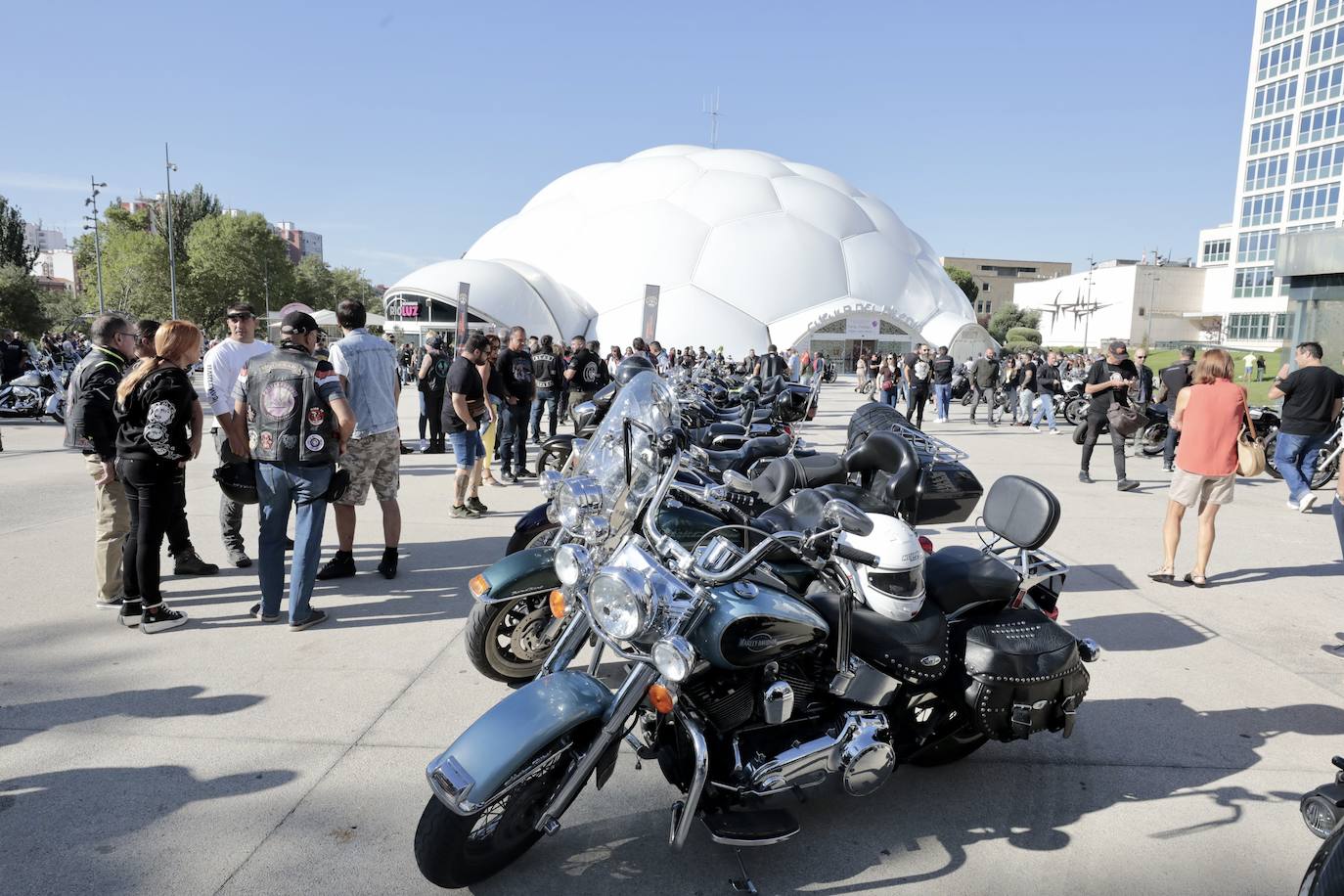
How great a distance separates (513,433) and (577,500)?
6731 millimetres

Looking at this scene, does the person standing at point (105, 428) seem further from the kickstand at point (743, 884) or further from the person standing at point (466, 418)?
the kickstand at point (743, 884)

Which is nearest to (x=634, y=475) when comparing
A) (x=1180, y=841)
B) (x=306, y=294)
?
(x=1180, y=841)

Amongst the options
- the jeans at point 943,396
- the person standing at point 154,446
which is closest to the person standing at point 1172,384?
the jeans at point 943,396

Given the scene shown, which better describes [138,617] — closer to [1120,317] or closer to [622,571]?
[622,571]

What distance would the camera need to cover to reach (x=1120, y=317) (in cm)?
8262

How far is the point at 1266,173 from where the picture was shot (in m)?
59.7

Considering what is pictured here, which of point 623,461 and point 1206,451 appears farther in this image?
point 1206,451

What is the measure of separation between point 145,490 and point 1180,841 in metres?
4.92

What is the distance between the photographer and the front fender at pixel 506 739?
222 centimetres

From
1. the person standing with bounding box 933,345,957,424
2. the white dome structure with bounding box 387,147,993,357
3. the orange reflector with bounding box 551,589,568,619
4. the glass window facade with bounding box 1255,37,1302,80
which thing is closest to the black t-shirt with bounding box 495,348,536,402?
the orange reflector with bounding box 551,589,568,619

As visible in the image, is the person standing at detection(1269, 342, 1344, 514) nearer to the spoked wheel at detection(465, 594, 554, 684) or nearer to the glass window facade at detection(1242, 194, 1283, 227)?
the spoked wheel at detection(465, 594, 554, 684)

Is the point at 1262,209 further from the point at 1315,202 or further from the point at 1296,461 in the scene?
the point at 1296,461

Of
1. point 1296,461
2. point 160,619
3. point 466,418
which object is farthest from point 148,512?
point 1296,461

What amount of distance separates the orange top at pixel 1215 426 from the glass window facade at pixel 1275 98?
228ft
